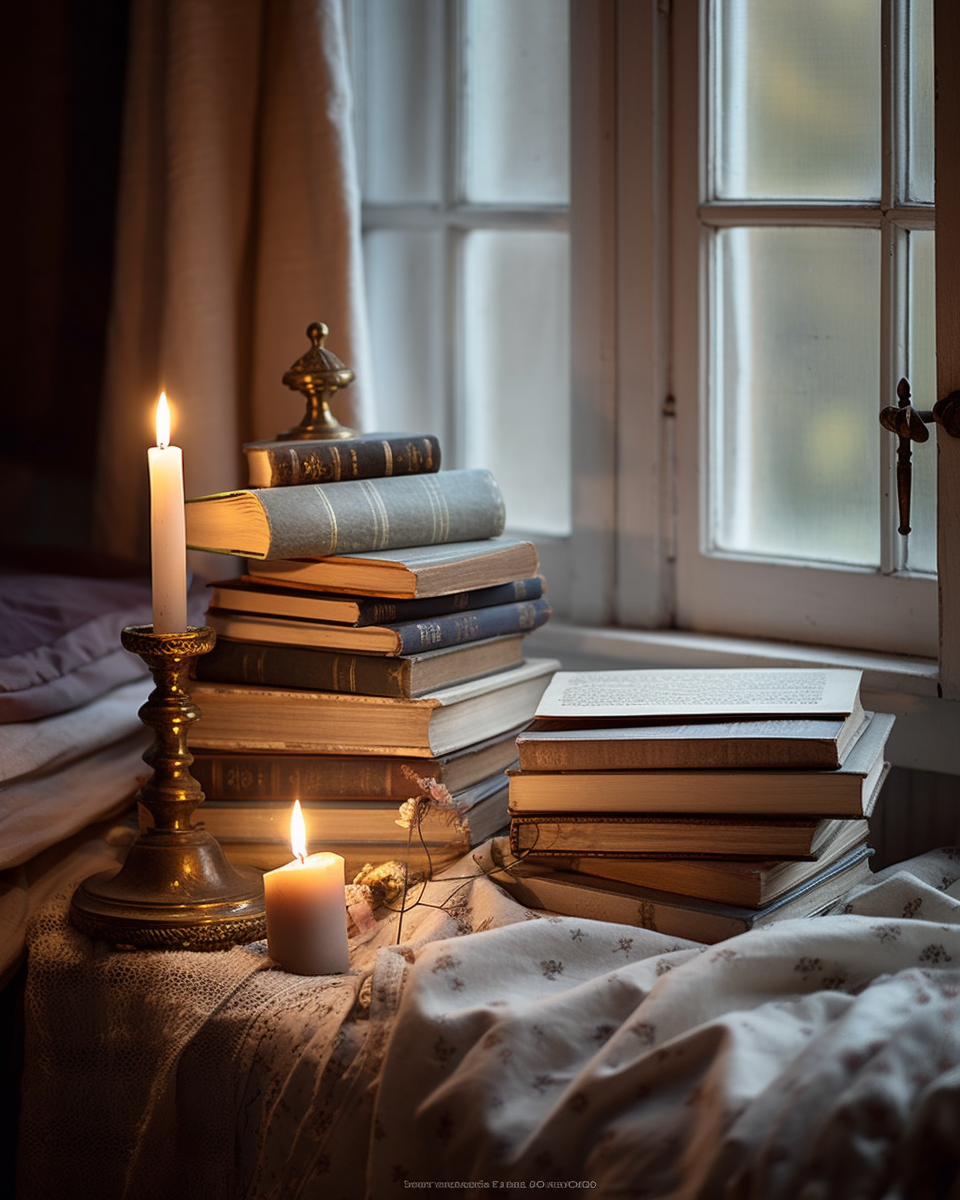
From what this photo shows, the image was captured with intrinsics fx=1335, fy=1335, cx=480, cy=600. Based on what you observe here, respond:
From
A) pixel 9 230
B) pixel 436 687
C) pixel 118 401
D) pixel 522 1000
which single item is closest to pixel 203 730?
pixel 436 687

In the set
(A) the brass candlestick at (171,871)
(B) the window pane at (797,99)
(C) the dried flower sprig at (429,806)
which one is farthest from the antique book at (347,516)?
(B) the window pane at (797,99)

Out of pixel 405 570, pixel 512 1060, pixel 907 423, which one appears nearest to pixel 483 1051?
pixel 512 1060

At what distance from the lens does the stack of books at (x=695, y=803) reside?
41.0 inches

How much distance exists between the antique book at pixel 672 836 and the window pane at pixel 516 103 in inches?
32.8

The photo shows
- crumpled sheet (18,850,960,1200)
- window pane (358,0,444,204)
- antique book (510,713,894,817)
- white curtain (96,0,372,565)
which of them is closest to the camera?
crumpled sheet (18,850,960,1200)

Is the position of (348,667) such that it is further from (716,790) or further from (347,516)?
(716,790)

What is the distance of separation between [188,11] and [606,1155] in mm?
1374

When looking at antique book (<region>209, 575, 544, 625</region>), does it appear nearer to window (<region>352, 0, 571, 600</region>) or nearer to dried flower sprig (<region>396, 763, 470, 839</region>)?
dried flower sprig (<region>396, 763, 470, 839</region>)

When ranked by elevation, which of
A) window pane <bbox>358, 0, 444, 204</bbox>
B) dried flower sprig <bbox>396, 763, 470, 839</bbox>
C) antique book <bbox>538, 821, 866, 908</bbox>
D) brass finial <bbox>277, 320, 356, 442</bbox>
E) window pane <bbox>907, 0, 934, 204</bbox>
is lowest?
antique book <bbox>538, 821, 866, 908</bbox>

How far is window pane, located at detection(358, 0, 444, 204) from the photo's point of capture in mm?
1697

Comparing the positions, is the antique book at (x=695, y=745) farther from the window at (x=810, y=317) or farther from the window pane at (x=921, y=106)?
the window pane at (x=921, y=106)

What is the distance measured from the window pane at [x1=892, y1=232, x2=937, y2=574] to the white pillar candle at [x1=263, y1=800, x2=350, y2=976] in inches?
27.5

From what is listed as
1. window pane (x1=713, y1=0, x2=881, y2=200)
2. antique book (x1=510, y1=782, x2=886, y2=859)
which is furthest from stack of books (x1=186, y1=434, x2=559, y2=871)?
window pane (x1=713, y1=0, x2=881, y2=200)

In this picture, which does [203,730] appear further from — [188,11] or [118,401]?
[188,11]
